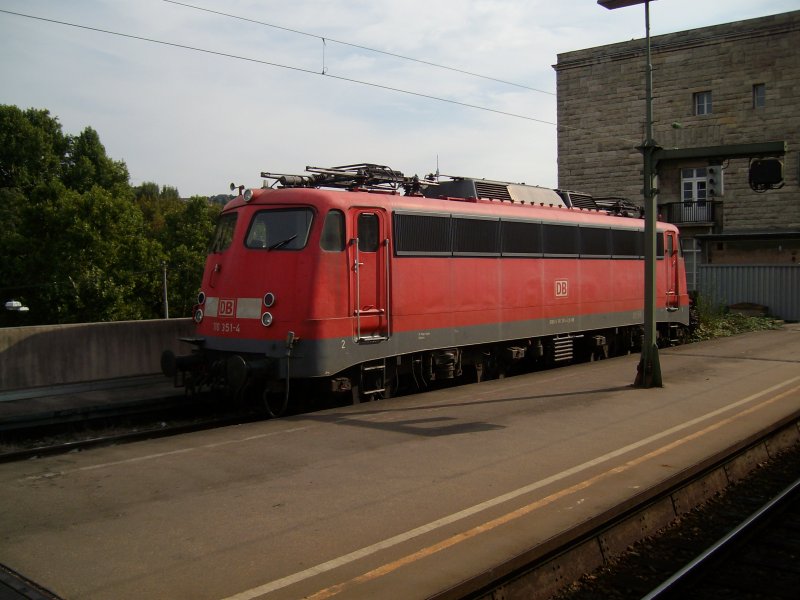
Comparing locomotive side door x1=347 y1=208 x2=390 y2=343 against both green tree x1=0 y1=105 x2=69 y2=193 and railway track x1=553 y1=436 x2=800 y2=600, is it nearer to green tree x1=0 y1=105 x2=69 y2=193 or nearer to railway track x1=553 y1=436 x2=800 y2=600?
railway track x1=553 y1=436 x2=800 y2=600

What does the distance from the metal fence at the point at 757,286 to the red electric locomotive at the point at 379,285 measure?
1815 cm

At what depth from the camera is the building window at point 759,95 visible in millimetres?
36938

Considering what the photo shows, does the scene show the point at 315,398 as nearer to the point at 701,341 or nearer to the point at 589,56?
the point at 701,341

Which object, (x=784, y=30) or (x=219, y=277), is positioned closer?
(x=219, y=277)

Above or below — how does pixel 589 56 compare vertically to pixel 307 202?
above

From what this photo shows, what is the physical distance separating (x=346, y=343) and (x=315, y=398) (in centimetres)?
145

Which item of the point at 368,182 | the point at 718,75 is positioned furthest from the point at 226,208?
the point at 718,75

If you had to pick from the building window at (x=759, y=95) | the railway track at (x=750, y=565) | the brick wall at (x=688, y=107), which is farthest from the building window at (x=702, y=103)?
the railway track at (x=750, y=565)

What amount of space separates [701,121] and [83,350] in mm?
34672

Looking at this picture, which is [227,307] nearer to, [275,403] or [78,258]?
[275,403]

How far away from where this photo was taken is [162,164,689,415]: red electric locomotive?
34.3 ft

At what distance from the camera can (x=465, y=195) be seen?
13820 mm

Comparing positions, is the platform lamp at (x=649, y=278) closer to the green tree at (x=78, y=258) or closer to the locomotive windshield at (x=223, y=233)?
the locomotive windshield at (x=223, y=233)

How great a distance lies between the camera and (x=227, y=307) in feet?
36.3
